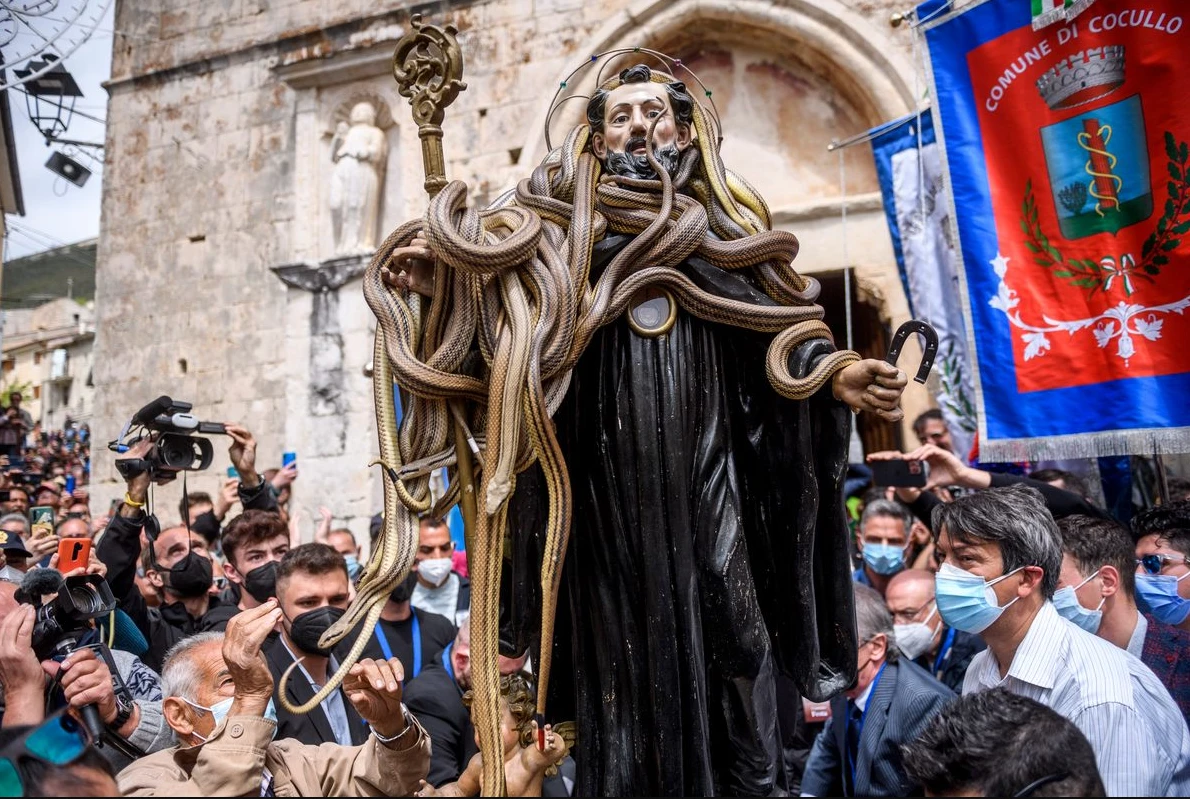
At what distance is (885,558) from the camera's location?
5020mm

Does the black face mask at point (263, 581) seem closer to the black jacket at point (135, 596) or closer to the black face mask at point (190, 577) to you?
the black jacket at point (135, 596)

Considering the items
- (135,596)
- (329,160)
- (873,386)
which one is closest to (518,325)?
(873,386)

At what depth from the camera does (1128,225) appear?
Result: 4.82 metres

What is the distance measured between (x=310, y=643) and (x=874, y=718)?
197 cm

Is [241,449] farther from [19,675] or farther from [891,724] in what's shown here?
[891,724]

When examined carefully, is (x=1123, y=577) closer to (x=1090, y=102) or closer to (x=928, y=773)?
(x=928, y=773)

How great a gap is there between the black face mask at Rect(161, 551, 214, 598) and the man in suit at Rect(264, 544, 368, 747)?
869 millimetres

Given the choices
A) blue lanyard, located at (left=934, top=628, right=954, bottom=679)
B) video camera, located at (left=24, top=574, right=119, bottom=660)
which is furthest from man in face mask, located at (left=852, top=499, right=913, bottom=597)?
video camera, located at (left=24, top=574, right=119, bottom=660)

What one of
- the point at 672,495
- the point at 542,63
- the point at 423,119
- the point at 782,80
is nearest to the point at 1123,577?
the point at 672,495

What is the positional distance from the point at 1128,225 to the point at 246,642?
4.33 meters

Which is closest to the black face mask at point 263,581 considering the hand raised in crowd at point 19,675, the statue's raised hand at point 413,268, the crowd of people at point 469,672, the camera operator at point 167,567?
the crowd of people at point 469,672

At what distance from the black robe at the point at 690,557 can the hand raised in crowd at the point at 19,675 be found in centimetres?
114

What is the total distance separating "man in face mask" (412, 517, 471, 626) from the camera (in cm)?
549

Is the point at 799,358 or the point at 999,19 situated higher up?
the point at 999,19
